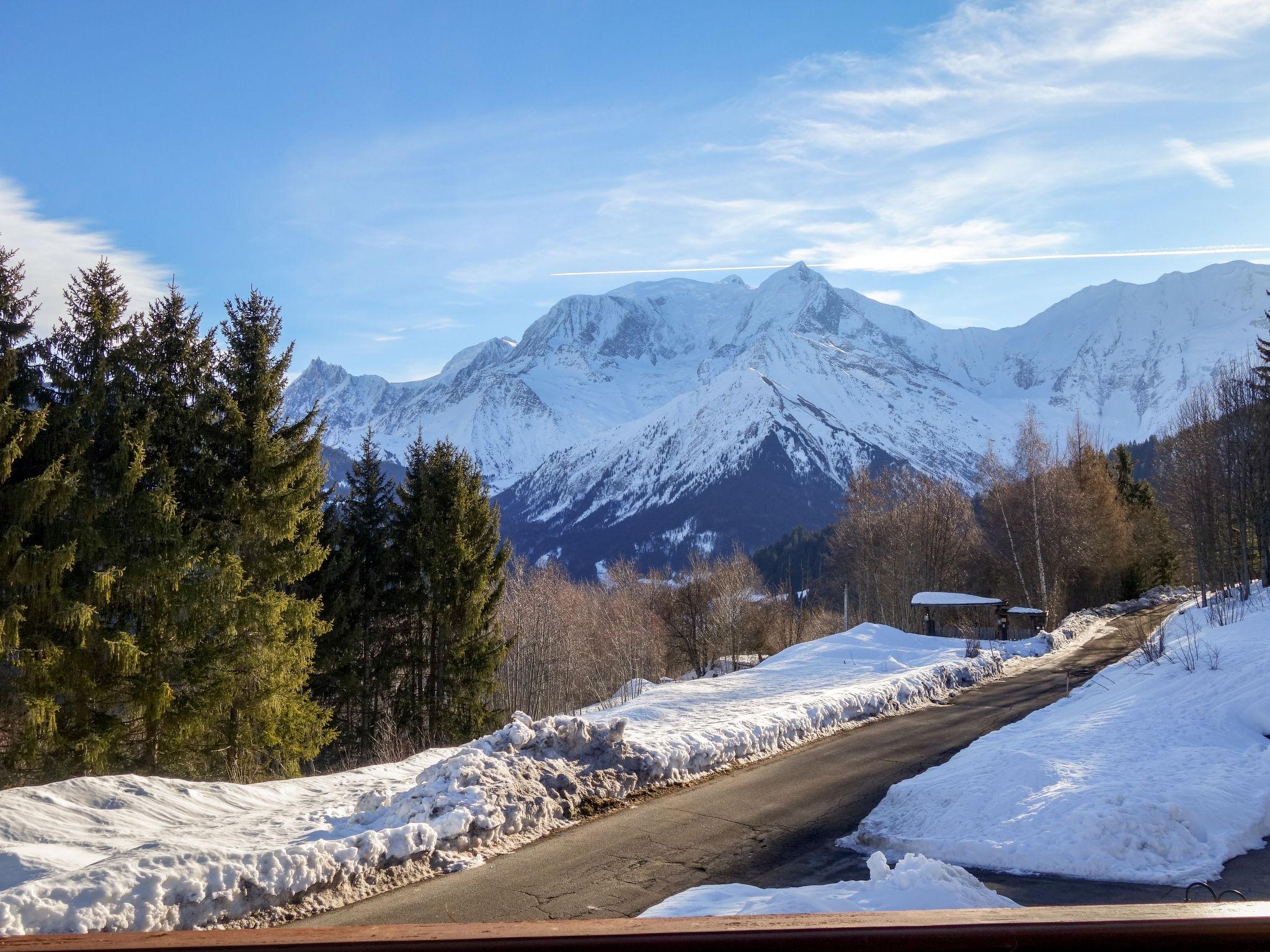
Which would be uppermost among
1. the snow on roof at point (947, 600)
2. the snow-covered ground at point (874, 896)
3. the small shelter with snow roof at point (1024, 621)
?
the snow-covered ground at point (874, 896)

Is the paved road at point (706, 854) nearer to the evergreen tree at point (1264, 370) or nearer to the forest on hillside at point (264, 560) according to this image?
the forest on hillside at point (264, 560)

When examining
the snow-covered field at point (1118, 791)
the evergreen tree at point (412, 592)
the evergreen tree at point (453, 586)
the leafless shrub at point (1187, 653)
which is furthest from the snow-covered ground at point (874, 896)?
the evergreen tree at point (412, 592)

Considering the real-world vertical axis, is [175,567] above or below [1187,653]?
above

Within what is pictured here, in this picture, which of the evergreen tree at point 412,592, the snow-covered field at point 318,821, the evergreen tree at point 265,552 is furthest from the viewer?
the evergreen tree at point 412,592

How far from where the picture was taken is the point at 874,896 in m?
5.59

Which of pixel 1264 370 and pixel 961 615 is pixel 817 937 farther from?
pixel 961 615

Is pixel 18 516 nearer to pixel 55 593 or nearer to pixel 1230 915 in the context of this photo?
pixel 55 593

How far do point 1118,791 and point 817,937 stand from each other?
8.12 m

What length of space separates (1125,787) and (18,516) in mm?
17274

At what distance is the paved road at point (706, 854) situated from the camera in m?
6.91

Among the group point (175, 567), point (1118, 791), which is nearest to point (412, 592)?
point (175, 567)

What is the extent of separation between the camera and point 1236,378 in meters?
37.5

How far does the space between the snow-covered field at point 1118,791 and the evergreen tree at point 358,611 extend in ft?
65.2

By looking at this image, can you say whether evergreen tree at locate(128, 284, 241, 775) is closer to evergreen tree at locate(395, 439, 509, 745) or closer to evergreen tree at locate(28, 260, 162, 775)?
evergreen tree at locate(28, 260, 162, 775)
